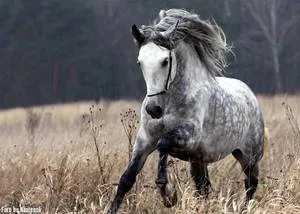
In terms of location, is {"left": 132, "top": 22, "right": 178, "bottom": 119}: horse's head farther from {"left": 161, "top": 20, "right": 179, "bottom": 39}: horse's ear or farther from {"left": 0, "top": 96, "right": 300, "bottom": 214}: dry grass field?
{"left": 0, "top": 96, "right": 300, "bottom": 214}: dry grass field

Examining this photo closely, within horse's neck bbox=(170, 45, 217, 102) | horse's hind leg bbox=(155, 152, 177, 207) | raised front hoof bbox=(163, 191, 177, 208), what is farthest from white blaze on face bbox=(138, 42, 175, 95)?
raised front hoof bbox=(163, 191, 177, 208)

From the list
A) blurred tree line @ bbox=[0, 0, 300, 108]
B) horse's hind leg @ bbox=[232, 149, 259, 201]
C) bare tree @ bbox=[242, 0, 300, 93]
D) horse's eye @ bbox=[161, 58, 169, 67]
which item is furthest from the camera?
bare tree @ bbox=[242, 0, 300, 93]

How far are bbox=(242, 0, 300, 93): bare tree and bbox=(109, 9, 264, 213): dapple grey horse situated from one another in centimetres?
2994

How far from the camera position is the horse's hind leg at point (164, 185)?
17.1 ft

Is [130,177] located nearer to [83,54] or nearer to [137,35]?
[137,35]

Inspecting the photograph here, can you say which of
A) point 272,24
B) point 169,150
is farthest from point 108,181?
point 272,24

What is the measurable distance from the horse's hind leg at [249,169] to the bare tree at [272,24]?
29201mm

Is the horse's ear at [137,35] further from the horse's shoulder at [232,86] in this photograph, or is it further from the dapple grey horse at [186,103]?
the horse's shoulder at [232,86]

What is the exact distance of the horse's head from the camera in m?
5.16

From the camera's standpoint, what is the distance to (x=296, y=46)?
3847 centimetres

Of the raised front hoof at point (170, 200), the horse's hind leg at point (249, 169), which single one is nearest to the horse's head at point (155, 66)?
the raised front hoof at point (170, 200)

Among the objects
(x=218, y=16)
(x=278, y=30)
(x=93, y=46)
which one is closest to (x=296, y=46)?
(x=278, y=30)

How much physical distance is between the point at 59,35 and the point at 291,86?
12.7m

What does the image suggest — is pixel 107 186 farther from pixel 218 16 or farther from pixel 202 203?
pixel 218 16
